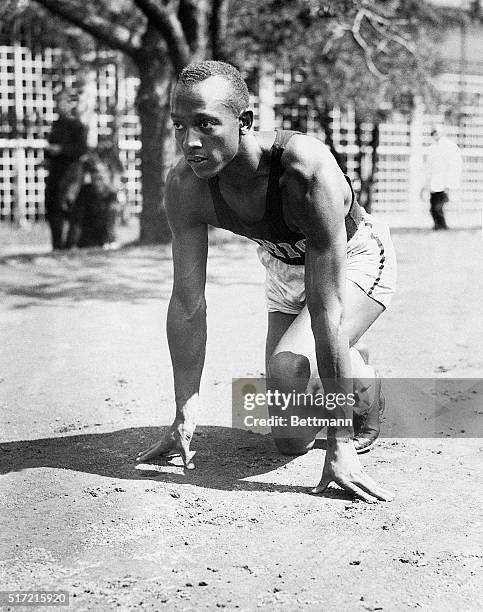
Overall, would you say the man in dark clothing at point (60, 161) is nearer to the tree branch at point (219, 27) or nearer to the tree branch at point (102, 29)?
the tree branch at point (102, 29)

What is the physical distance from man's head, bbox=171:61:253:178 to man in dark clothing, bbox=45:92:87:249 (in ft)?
31.9

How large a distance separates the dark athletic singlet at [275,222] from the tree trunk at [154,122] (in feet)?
26.4

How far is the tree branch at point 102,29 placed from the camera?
11.5 meters

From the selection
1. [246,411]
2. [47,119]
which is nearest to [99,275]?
[246,411]

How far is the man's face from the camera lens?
3.24 meters

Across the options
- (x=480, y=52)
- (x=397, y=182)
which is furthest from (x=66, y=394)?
(x=480, y=52)

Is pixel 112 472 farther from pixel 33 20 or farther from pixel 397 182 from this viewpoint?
pixel 397 182

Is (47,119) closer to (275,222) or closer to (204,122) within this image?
(275,222)

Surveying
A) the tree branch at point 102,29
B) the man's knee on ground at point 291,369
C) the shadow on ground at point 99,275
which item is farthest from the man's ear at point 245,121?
the tree branch at point 102,29

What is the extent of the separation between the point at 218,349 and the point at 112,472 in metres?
A: 2.41

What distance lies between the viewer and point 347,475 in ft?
11.2

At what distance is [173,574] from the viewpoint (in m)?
2.79

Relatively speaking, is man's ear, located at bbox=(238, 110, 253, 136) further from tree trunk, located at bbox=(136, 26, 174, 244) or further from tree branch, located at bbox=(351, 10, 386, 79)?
tree trunk, located at bbox=(136, 26, 174, 244)

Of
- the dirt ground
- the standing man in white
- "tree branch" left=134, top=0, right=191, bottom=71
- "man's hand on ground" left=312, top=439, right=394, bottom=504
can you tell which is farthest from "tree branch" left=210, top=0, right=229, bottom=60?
"man's hand on ground" left=312, top=439, right=394, bottom=504
